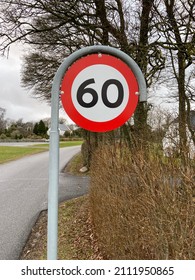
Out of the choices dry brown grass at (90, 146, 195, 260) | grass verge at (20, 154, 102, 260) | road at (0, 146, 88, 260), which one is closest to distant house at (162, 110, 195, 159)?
dry brown grass at (90, 146, 195, 260)

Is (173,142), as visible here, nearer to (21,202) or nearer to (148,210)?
(148,210)

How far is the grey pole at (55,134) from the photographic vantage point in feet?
5.73

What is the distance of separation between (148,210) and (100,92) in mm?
1209

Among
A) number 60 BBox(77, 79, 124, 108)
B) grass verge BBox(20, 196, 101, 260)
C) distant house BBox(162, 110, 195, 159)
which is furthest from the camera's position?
grass verge BBox(20, 196, 101, 260)

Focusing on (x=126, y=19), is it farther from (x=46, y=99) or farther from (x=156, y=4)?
(x=46, y=99)

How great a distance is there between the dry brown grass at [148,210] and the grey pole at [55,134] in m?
0.92

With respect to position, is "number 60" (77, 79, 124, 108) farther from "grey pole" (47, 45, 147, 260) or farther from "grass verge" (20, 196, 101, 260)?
"grass verge" (20, 196, 101, 260)

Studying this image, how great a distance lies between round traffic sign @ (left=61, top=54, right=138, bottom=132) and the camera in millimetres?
1740

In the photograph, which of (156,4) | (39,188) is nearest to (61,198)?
(39,188)

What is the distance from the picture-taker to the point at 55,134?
1.79 meters

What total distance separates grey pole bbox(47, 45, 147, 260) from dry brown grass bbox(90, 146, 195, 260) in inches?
36.3

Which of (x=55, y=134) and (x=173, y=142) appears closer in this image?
(x=55, y=134)

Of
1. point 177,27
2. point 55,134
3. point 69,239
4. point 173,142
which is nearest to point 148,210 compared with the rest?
point 173,142

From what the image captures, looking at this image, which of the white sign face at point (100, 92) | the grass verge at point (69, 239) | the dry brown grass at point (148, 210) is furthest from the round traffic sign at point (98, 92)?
the grass verge at point (69, 239)
